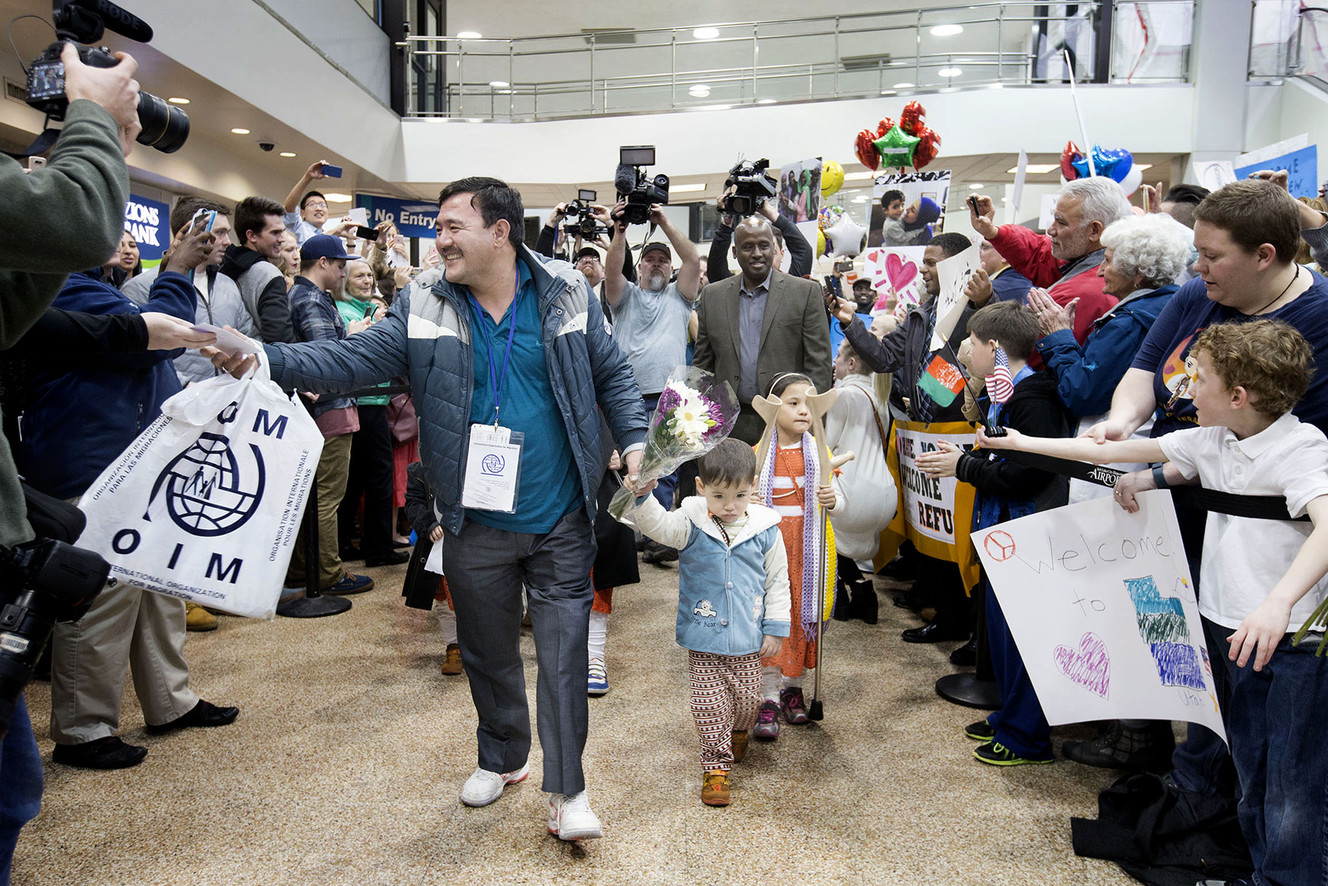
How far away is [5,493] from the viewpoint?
154 centimetres

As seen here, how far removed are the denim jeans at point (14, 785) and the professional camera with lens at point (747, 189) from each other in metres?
3.79

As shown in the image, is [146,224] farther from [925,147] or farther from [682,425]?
[682,425]

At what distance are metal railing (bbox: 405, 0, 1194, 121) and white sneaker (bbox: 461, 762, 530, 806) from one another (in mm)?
10338

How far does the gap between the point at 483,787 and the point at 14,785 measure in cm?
117

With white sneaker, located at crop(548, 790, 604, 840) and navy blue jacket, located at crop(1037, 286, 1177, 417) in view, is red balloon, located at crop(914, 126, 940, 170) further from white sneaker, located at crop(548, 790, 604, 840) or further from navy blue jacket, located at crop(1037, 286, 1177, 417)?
white sneaker, located at crop(548, 790, 604, 840)

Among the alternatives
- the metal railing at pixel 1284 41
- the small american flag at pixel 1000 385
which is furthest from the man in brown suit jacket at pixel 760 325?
the metal railing at pixel 1284 41

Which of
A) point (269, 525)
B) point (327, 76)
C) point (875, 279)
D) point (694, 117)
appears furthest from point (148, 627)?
point (694, 117)

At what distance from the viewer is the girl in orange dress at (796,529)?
3.18 m

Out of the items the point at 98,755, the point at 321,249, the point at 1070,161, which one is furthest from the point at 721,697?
the point at 1070,161

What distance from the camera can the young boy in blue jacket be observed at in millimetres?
2734

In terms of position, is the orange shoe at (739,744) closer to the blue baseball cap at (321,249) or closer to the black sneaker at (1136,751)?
the black sneaker at (1136,751)

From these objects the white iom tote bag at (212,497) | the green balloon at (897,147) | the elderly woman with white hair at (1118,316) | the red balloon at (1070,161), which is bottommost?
the white iom tote bag at (212,497)

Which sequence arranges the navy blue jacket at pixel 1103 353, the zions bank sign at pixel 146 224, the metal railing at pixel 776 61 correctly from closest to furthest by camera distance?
the navy blue jacket at pixel 1103 353, the zions bank sign at pixel 146 224, the metal railing at pixel 776 61

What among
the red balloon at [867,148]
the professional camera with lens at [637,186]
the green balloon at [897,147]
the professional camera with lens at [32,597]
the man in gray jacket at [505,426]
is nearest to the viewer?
the professional camera with lens at [32,597]
